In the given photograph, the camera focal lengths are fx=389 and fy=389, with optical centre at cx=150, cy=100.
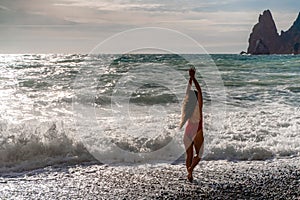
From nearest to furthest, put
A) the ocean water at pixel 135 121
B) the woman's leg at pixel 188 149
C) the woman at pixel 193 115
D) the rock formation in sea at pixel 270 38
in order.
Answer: the woman at pixel 193 115, the woman's leg at pixel 188 149, the ocean water at pixel 135 121, the rock formation in sea at pixel 270 38

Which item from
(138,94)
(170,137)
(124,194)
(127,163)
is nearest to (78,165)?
(127,163)

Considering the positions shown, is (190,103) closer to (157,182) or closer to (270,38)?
(157,182)

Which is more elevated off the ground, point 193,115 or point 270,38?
point 270,38

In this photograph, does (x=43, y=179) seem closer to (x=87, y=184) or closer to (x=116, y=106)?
(x=87, y=184)

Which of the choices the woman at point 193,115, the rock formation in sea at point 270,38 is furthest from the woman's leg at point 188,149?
the rock formation in sea at point 270,38

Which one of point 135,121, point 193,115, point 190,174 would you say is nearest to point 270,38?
point 135,121

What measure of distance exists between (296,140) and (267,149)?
155cm

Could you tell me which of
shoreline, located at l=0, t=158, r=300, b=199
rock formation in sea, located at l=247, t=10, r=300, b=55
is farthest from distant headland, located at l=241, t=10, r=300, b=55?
shoreline, located at l=0, t=158, r=300, b=199

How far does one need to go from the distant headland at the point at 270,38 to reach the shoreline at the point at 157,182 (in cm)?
10060

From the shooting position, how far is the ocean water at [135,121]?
9.91 meters

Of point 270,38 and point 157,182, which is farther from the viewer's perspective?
point 270,38

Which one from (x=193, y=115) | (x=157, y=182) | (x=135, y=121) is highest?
(x=193, y=115)

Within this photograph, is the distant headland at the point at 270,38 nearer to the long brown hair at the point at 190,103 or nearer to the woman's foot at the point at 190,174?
the woman's foot at the point at 190,174

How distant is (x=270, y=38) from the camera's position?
4405 inches
